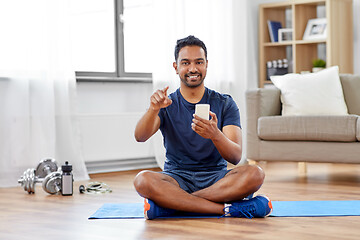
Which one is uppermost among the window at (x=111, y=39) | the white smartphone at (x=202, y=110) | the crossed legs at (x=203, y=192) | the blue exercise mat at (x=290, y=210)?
the window at (x=111, y=39)

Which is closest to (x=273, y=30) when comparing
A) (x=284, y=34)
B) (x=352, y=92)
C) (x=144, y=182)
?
(x=284, y=34)

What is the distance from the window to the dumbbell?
38.5 inches

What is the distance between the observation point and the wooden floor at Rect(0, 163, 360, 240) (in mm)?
2299

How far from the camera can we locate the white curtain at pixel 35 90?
408 cm

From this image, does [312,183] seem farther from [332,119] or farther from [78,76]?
[78,76]

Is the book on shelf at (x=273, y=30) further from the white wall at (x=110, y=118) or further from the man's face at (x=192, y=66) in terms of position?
the man's face at (x=192, y=66)

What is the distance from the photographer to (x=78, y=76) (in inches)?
187

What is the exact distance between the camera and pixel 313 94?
432cm

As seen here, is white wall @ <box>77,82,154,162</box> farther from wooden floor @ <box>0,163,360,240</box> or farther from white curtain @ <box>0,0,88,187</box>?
wooden floor @ <box>0,163,360,240</box>

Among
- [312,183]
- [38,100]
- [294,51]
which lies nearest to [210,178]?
[312,183]

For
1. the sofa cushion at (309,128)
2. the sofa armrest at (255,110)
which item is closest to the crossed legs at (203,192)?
the sofa cushion at (309,128)

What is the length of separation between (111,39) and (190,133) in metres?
2.53

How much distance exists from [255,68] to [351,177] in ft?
6.41

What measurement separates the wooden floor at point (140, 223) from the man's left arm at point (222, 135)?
271 mm
